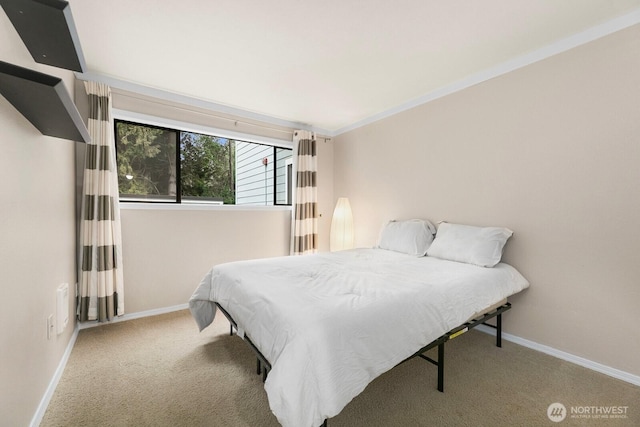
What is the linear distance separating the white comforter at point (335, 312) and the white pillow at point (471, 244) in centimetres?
10

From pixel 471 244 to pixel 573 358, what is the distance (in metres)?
1.09

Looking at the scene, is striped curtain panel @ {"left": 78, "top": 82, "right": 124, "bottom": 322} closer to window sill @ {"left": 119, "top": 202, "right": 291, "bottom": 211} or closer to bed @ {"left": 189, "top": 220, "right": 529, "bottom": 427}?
window sill @ {"left": 119, "top": 202, "right": 291, "bottom": 211}

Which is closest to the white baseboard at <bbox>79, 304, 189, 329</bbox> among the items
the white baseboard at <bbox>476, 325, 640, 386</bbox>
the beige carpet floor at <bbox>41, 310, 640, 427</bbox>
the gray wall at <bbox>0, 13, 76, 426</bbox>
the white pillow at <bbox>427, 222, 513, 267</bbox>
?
the beige carpet floor at <bbox>41, 310, 640, 427</bbox>

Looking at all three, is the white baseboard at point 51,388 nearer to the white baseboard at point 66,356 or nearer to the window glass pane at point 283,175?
the white baseboard at point 66,356

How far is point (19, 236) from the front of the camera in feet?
4.11

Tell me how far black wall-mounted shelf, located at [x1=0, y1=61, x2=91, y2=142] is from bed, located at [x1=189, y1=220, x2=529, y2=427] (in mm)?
1229

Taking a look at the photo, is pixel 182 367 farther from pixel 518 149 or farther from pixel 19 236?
pixel 518 149

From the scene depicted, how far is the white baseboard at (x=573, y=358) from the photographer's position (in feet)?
5.98

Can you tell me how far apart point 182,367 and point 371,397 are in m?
1.38

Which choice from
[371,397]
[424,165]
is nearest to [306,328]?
[371,397]

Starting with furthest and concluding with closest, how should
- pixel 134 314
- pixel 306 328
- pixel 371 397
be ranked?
pixel 134 314
pixel 371 397
pixel 306 328

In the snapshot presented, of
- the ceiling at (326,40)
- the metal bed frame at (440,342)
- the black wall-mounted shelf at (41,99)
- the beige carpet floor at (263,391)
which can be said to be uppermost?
the ceiling at (326,40)

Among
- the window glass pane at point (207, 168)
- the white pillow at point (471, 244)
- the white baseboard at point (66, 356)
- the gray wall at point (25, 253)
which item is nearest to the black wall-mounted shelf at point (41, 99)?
the gray wall at point (25, 253)

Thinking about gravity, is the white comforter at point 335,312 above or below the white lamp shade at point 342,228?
below
